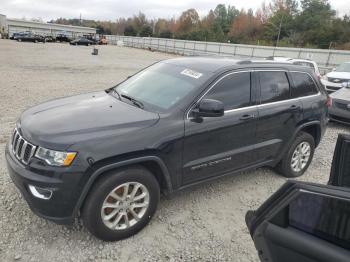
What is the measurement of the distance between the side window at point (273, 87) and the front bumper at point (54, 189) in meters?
2.49

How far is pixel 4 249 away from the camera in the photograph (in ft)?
8.97

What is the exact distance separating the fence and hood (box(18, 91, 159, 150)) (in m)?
12.1

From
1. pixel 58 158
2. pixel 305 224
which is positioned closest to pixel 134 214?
pixel 58 158

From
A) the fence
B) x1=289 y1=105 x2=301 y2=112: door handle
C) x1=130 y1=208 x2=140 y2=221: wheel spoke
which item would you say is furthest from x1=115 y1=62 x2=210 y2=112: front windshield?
the fence

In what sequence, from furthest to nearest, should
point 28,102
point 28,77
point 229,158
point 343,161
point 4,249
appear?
1. point 28,77
2. point 28,102
3. point 229,158
4. point 4,249
5. point 343,161

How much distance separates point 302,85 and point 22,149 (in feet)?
12.3

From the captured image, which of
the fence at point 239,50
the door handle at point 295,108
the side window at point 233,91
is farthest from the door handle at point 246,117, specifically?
the fence at point 239,50

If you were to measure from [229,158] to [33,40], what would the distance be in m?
50.7

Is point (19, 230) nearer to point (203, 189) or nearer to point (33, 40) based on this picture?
point (203, 189)

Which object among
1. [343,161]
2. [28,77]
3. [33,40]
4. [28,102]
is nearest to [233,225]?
[343,161]

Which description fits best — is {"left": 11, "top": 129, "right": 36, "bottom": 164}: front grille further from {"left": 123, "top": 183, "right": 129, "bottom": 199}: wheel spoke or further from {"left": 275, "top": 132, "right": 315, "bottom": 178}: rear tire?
{"left": 275, "top": 132, "right": 315, "bottom": 178}: rear tire

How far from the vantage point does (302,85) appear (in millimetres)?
4355

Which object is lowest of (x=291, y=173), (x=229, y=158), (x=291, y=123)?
(x=291, y=173)

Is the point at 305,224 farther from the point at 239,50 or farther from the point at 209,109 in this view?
the point at 239,50
